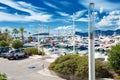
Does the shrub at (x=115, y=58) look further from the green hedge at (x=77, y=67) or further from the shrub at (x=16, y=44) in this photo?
the shrub at (x=16, y=44)

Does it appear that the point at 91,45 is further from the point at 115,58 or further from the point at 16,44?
the point at 16,44

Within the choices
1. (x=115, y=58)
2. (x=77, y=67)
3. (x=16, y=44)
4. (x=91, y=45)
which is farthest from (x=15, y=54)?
(x=91, y=45)

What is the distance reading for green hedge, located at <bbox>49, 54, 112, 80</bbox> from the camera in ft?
53.5

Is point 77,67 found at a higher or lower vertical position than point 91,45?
lower

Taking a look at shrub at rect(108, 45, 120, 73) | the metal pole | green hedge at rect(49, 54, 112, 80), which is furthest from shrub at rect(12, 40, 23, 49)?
the metal pole

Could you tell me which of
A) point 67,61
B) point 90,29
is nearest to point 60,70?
point 67,61

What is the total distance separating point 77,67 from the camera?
1697 cm

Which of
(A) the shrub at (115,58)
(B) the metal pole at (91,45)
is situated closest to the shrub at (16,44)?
(A) the shrub at (115,58)

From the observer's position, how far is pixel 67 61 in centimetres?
1772

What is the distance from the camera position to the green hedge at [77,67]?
16308mm

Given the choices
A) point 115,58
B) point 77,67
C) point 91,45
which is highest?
point 91,45

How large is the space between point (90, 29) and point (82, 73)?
26.6 ft

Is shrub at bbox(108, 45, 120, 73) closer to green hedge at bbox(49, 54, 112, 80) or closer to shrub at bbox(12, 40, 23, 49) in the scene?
green hedge at bbox(49, 54, 112, 80)

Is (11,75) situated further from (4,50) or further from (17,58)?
(4,50)
